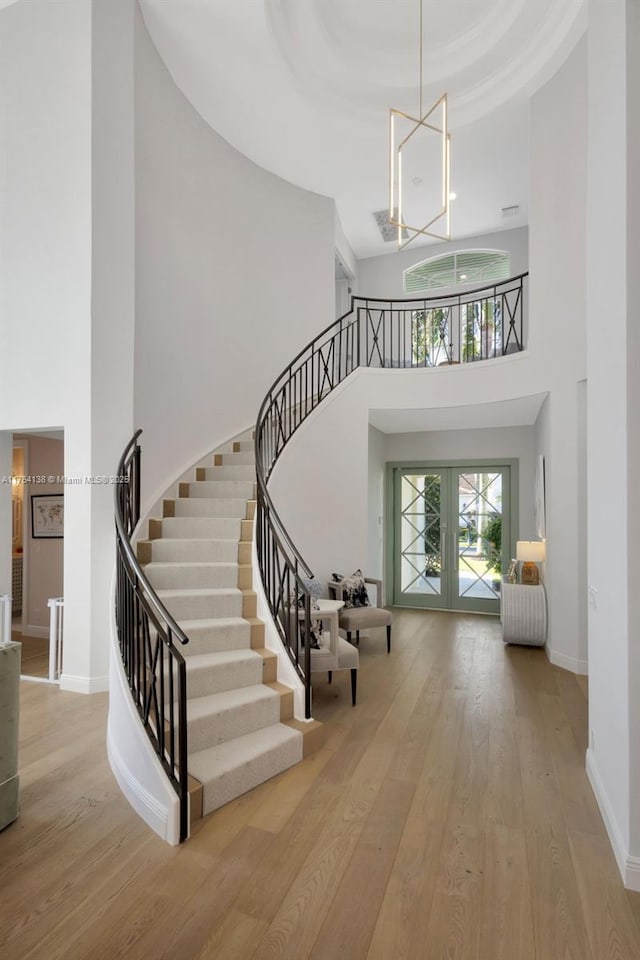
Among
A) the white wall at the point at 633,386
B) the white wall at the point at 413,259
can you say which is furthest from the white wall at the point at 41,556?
the white wall at the point at 633,386

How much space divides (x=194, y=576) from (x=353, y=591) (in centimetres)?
217

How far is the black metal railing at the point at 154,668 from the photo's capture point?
2.50 meters

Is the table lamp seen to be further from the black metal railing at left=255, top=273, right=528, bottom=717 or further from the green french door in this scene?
the black metal railing at left=255, top=273, right=528, bottom=717

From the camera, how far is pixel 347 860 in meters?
2.35

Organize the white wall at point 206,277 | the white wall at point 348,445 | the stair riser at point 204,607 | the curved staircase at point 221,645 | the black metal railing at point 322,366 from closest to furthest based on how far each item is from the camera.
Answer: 1. the curved staircase at point 221,645
2. the stair riser at point 204,607
3. the black metal railing at point 322,366
4. the white wall at point 206,277
5. the white wall at point 348,445

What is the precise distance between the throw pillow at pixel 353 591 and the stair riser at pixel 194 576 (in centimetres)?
184

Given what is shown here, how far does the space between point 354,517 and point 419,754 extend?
10.7ft

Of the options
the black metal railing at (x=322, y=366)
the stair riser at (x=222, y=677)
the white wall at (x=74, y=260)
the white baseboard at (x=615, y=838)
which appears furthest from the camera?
the white wall at (x=74, y=260)

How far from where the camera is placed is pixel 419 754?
3.32 m

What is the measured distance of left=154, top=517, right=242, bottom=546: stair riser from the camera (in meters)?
4.76

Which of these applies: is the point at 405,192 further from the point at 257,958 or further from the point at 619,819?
the point at 257,958

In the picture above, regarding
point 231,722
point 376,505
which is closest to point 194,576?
point 231,722

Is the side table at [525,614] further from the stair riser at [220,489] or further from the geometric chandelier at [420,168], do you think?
the geometric chandelier at [420,168]

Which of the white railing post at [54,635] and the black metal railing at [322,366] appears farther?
the white railing post at [54,635]
